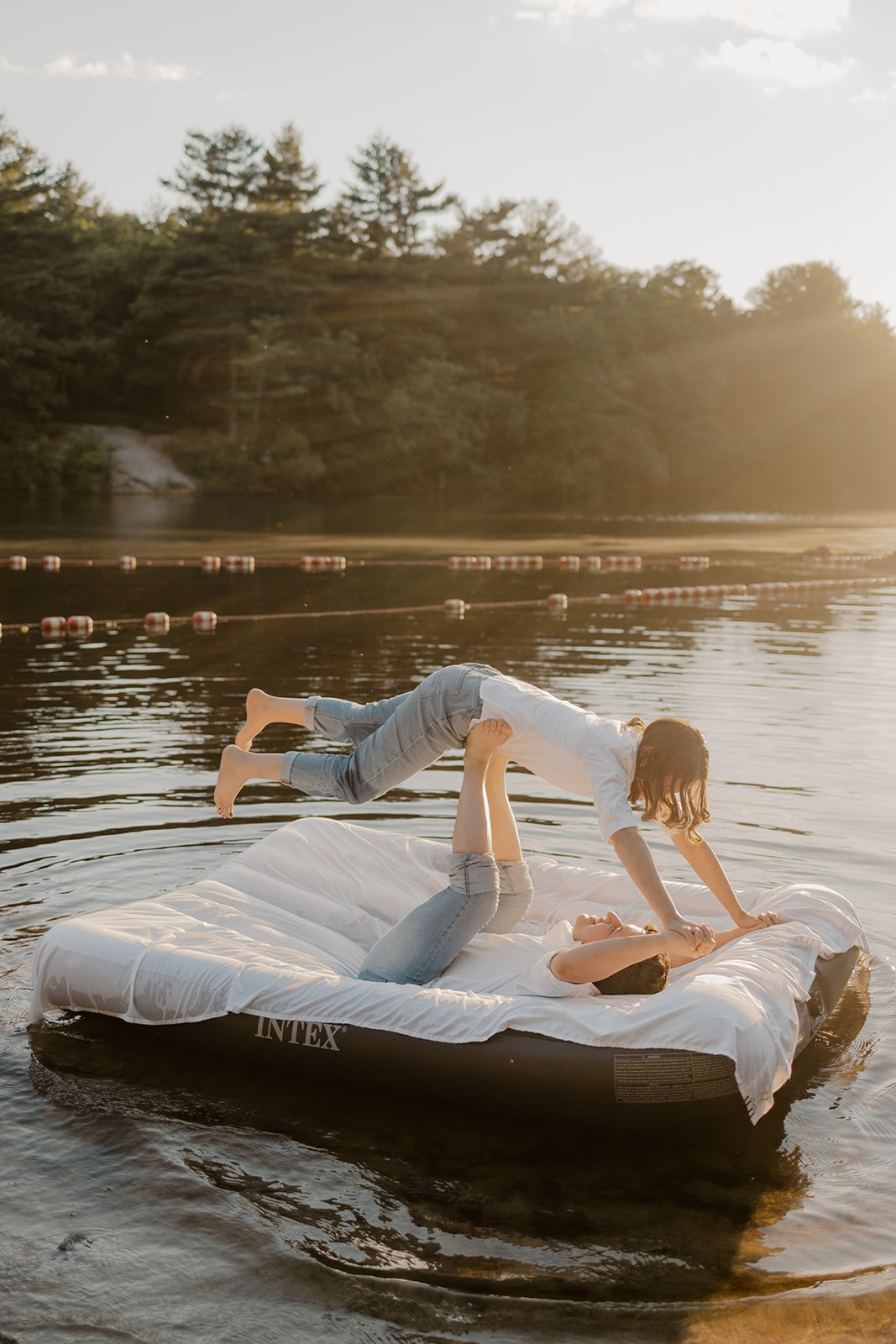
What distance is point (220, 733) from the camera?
10.2 m

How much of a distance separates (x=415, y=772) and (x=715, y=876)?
1.35 metres

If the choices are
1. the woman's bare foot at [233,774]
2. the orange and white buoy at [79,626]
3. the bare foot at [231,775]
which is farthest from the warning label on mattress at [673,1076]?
the orange and white buoy at [79,626]

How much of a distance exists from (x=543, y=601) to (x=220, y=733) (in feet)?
37.1

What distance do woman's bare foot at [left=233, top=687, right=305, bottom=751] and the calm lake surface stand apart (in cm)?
113

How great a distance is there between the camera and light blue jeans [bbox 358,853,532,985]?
16.5 ft

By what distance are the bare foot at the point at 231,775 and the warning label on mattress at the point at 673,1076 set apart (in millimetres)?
2394

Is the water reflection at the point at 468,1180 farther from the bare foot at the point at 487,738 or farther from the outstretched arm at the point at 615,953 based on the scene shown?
the bare foot at the point at 487,738

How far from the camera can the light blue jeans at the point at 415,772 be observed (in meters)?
5.07

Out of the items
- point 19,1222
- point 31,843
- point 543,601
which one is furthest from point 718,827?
point 543,601

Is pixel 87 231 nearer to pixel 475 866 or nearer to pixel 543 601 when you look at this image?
pixel 543 601

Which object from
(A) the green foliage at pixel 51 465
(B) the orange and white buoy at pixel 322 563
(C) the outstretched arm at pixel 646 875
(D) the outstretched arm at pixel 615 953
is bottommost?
(D) the outstretched arm at pixel 615 953

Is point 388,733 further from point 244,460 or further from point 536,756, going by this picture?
point 244,460

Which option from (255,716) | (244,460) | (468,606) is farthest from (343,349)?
(255,716)

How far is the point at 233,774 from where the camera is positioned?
5.90 metres
